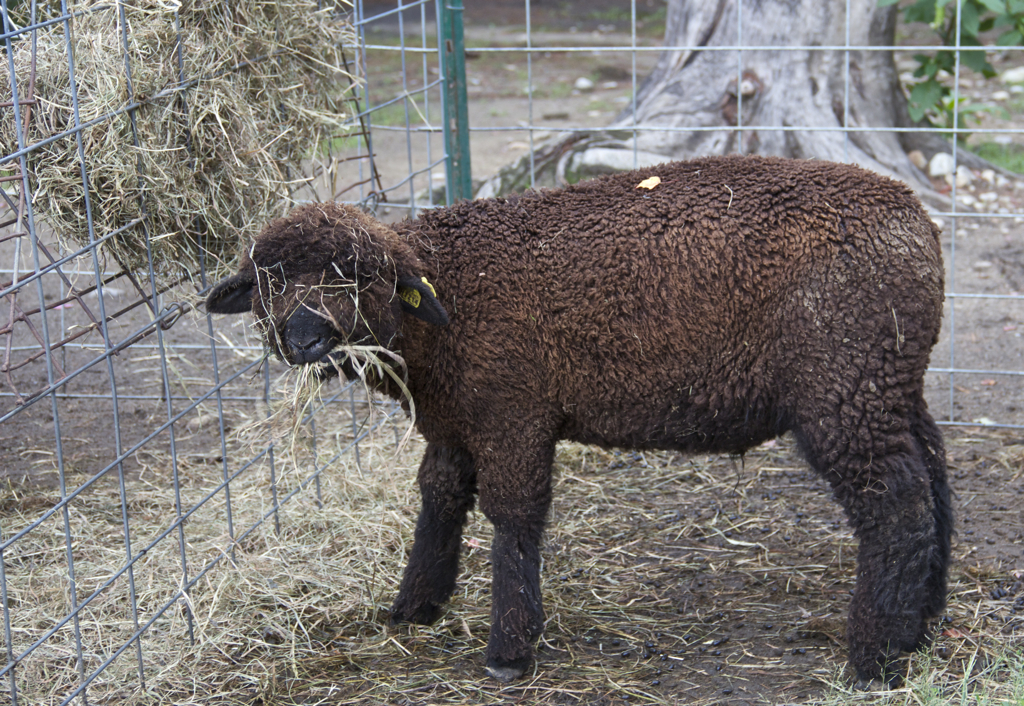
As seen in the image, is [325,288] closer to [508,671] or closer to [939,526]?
[508,671]

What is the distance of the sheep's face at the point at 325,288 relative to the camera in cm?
321

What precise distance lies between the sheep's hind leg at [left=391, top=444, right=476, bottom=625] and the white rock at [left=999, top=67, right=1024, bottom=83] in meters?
10.9

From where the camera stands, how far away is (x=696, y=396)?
3490mm

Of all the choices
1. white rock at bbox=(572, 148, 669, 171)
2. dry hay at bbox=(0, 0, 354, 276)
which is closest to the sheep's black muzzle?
dry hay at bbox=(0, 0, 354, 276)

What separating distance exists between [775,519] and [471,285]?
7.27 ft

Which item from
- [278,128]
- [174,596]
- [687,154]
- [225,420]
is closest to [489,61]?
[687,154]

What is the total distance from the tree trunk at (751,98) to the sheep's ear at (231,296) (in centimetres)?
445

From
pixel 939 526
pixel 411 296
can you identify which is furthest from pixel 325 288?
pixel 939 526

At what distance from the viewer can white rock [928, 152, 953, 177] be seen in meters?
8.39

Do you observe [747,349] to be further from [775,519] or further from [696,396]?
[775,519]

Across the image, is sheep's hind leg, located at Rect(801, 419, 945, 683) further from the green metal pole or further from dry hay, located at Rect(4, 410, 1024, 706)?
the green metal pole

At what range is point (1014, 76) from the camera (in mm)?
12148

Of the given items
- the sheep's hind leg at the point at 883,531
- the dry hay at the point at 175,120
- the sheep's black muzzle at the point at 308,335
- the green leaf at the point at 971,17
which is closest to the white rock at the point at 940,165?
the green leaf at the point at 971,17

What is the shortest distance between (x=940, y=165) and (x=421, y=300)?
21.4ft
